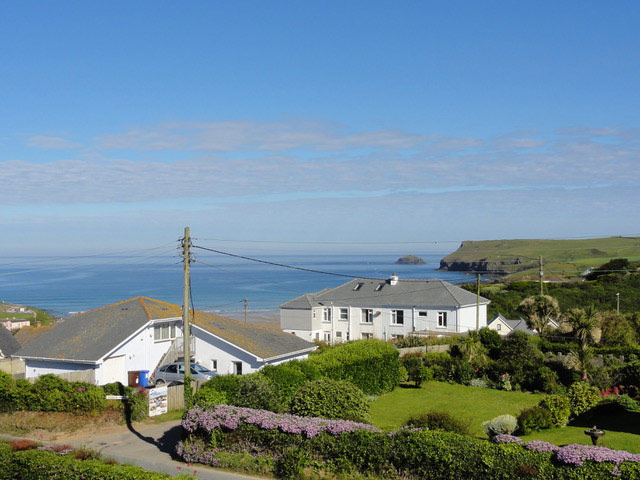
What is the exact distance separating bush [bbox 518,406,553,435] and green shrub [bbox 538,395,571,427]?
34 cm

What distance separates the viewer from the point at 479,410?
2727cm

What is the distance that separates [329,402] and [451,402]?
41.4 ft

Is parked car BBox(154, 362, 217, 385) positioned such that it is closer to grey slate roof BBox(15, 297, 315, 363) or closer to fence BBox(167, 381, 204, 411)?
grey slate roof BBox(15, 297, 315, 363)

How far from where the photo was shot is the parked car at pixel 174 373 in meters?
31.8

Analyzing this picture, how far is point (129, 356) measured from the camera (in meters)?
34.2

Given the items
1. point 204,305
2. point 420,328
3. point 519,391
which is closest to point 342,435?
point 519,391

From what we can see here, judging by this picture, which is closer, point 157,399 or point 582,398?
point 157,399

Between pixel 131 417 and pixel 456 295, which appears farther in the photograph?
pixel 456 295

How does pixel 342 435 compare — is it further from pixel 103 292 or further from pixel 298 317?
pixel 103 292

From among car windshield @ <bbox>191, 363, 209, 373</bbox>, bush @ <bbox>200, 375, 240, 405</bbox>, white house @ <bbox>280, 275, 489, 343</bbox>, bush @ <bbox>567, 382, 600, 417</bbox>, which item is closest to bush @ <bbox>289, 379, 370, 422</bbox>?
bush @ <bbox>200, 375, 240, 405</bbox>

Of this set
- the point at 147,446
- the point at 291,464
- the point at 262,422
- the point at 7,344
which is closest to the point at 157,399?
the point at 147,446

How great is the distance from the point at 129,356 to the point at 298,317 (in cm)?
2979

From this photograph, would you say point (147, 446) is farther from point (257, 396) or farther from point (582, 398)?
point (582, 398)

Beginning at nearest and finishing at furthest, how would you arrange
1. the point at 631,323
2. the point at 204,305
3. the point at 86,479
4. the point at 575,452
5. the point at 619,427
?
the point at 575,452 < the point at 86,479 < the point at 619,427 < the point at 631,323 < the point at 204,305
